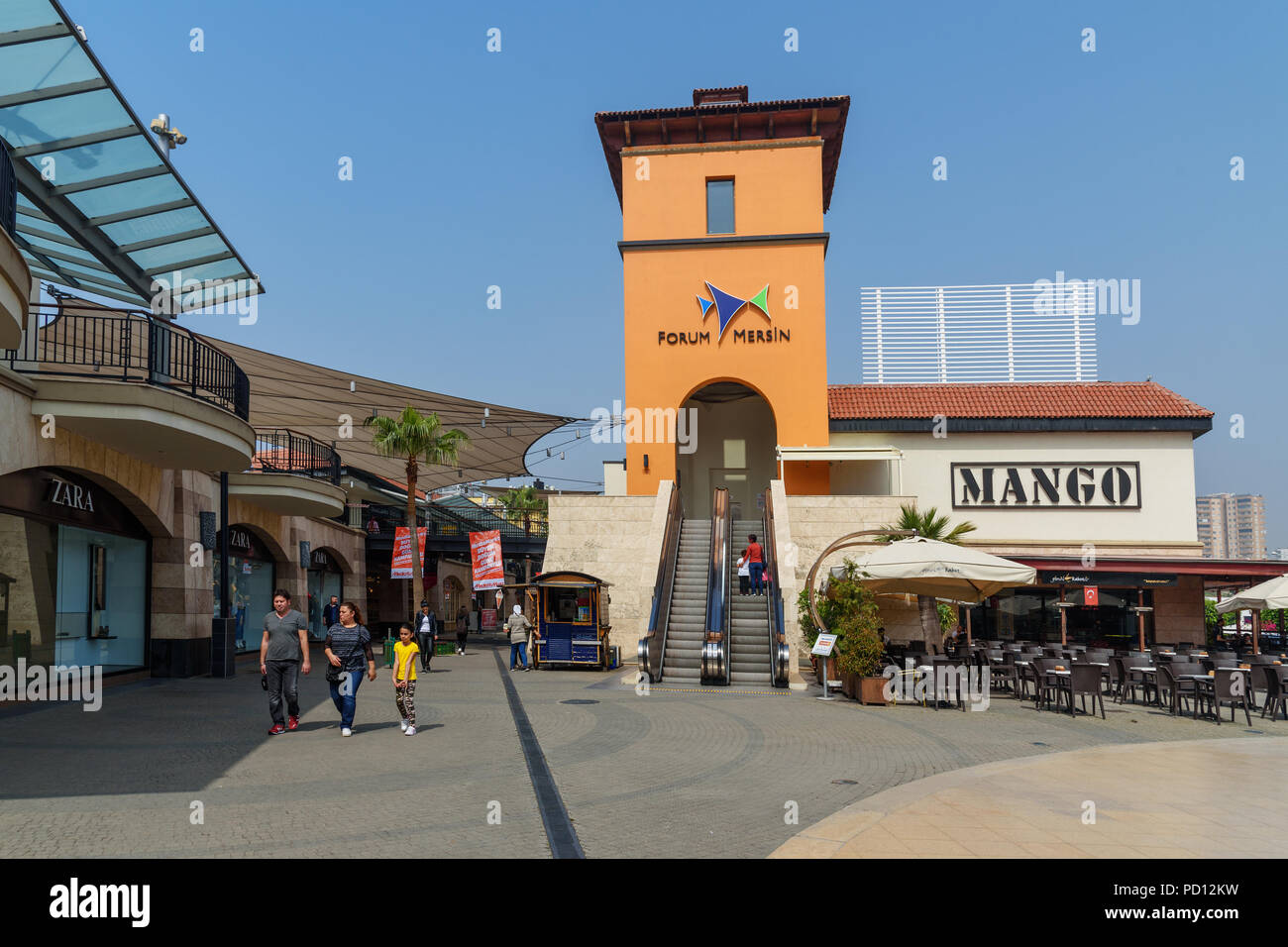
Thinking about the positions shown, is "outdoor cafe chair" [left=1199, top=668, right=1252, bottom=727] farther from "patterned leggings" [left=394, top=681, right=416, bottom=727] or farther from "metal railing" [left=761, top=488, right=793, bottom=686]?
"patterned leggings" [left=394, top=681, right=416, bottom=727]

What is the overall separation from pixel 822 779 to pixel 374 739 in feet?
17.7

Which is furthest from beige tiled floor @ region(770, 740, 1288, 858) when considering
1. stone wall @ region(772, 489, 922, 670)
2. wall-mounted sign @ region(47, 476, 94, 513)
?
stone wall @ region(772, 489, 922, 670)

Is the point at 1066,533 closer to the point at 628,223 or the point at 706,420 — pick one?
the point at 706,420

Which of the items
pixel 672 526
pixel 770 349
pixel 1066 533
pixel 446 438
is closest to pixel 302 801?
pixel 672 526

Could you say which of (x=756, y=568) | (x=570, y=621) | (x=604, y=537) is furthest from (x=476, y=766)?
(x=604, y=537)

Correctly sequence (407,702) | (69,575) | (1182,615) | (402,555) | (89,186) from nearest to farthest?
(407,702) → (89,186) → (69,575) → (1182,615) → (402,555)

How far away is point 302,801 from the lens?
785 centimetres

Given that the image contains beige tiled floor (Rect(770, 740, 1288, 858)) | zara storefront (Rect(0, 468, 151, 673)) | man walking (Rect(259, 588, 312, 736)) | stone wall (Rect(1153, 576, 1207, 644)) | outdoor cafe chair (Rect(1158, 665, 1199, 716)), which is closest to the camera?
beige tiled floor (Rect(770, 740, 1288, 858))

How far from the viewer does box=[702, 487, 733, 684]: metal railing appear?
17859 millimetres

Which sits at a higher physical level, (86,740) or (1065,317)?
(1065,317)

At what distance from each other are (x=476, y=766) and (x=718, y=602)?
11.0 meters

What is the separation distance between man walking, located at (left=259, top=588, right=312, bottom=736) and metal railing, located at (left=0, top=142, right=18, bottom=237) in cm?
489

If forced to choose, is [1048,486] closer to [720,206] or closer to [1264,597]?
[1264,597]

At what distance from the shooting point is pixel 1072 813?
296 inches
